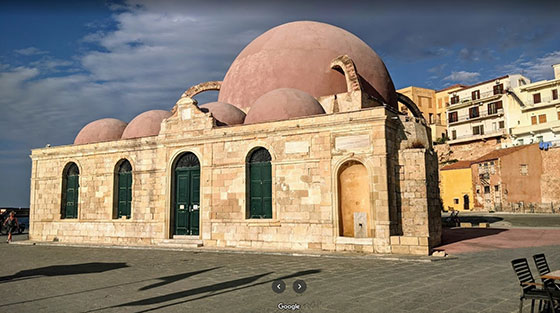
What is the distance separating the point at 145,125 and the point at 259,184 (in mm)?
7122

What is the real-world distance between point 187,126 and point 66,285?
864cm

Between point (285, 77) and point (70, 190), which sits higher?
point (285, 77)

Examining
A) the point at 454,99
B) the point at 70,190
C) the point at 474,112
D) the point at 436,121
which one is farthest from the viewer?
the point at 436,121

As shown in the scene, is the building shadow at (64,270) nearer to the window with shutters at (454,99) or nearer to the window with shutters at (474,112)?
the window with shutters at (474,112)

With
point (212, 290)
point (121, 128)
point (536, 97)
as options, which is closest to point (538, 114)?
point (536, 97)

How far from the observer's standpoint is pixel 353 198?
42.4 ft

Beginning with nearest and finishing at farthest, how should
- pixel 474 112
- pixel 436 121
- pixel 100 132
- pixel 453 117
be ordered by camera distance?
pixel 100 132 < pixel 474 112 < pixel 453 117 < pixel 436 121

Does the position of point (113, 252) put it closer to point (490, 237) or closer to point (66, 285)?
point (66, 285)

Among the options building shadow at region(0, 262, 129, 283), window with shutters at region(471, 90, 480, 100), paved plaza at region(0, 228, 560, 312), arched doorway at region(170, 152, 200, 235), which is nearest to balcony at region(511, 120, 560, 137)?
window with shutters at region(471, 90, 480, 100)

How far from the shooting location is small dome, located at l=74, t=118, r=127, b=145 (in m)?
19.5

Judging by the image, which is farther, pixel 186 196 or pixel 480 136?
pixel 480 136

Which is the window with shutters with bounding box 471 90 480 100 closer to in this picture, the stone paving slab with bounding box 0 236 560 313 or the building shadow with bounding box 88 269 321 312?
the stone paving slab with bounding box 0 236 560 313

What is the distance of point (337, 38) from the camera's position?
706 inches

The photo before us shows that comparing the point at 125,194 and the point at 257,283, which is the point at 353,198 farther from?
the point at 125,194
